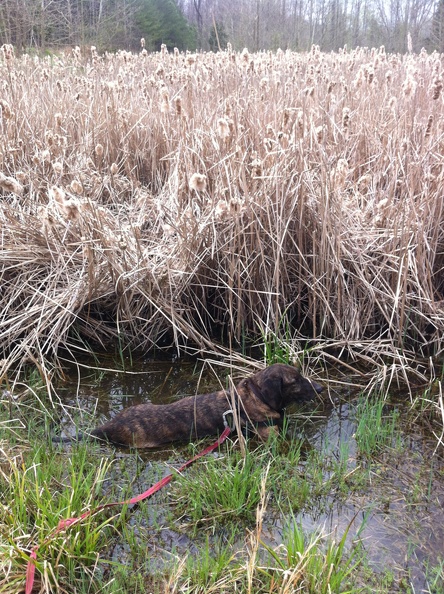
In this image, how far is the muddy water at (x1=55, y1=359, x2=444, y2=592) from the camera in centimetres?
186

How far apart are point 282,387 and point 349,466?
48cm

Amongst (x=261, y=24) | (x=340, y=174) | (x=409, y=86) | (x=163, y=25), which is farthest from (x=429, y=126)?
(x=163, y=25)

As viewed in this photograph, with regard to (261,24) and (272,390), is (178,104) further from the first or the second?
(261,24)

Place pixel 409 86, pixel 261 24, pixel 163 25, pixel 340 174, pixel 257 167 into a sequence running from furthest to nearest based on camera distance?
pixel 163 25 < pixel 261 24 < pixel 409 86 < pixel 340 174 < pixel 257 167

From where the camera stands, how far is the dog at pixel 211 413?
7.93 ft

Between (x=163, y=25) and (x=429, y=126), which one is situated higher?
(x=163, y=25)

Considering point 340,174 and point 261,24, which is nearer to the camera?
point 340,174

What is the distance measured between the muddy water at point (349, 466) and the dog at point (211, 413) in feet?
0.27

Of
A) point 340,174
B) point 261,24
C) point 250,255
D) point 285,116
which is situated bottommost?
point 250,255

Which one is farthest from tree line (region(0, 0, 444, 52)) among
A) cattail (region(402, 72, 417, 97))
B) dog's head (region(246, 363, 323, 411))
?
dog's head (region(246, 363, 323, 411))

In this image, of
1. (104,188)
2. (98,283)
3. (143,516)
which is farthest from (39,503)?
(104,188)

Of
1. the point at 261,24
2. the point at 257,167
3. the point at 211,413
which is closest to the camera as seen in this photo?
the point at 211,413

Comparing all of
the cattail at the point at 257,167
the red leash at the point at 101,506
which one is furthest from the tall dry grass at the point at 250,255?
the red leash at the point at 101,506

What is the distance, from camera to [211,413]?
2.50m
